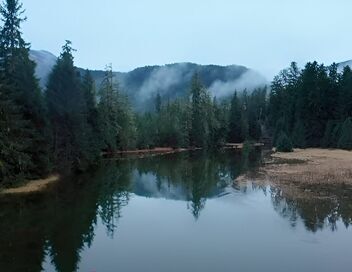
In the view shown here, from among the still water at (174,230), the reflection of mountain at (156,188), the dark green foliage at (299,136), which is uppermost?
the dark green foliage at (299,136)

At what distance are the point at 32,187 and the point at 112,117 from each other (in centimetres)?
4269

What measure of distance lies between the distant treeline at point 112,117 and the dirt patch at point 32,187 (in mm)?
787

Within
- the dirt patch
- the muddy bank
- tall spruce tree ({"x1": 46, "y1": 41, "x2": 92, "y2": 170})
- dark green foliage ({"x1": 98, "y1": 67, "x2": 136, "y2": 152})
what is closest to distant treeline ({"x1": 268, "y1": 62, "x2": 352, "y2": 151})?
the muddy bank

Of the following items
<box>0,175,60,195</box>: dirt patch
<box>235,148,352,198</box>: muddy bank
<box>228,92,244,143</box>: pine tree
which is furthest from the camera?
<box>228,92,244,143</box>: pine tree

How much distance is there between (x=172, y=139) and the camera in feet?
318

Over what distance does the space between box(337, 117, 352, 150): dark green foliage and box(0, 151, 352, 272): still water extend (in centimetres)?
4098

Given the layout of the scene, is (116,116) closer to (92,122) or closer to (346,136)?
(92,122)

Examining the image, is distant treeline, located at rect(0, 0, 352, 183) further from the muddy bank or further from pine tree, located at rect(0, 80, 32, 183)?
the muddy bank

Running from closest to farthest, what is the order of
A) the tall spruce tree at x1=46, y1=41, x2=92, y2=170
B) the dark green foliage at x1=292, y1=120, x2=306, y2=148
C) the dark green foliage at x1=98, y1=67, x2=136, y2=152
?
the tall spruce tree at x1=46, y1=41, x2=92, y2=170 < the dark green foliage at x1=98, y1=67, x2=136, y2=152 < the dark green foliage at x1=292, y1=120, x2=306, y2=148

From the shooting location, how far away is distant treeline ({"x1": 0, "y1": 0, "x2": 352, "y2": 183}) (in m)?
38.5

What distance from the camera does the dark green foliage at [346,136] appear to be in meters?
73.8

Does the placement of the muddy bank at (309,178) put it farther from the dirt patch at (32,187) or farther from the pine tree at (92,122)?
the pine tree at (92,122)

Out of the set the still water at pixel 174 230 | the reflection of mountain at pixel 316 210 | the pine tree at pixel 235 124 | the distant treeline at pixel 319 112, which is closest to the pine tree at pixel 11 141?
the still water at pixel 174 230

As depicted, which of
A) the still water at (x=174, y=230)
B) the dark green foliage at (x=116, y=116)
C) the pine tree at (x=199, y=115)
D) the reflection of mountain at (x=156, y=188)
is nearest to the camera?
the still water at (x=174, y=230)
